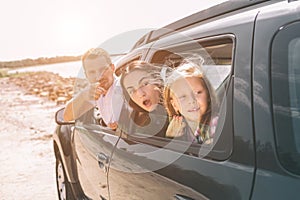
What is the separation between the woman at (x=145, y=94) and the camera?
2393 millimetres

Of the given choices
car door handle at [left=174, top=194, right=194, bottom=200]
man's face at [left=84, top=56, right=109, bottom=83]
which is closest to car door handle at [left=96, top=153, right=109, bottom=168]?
man's face at [left=84, top=56, right=109, bottom=83]

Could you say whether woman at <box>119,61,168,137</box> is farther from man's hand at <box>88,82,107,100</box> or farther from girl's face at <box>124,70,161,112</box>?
man's hand at <box>88,82,107,100</box>

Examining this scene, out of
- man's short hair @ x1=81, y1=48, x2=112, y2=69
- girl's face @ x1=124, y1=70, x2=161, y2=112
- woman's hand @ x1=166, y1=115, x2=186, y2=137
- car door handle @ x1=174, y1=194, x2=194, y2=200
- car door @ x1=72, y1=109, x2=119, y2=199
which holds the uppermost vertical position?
man's short hair @ x1=81, y1=48, x2=112, y2=69

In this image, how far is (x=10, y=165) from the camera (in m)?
7.06

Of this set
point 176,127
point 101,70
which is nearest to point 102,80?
point 101,70

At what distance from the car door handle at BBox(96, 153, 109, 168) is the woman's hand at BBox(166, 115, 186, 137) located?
70cm

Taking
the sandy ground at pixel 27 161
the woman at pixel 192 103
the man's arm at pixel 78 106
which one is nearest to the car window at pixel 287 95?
the woman at pixel 192 103

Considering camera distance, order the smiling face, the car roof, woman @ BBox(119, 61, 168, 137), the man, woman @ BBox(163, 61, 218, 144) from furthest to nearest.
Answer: the smiling face
the man
woman @ BBox(119, 61, 168, 137)
woman @ BBox(163, 61, 218, 144)
the car roof

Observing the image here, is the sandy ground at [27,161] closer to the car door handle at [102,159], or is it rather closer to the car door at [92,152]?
the car door at [92,152]

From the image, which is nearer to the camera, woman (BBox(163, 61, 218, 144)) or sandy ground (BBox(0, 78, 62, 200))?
woman (BBox(163, 61, 218, 144))

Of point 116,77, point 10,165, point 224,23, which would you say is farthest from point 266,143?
point 10,165

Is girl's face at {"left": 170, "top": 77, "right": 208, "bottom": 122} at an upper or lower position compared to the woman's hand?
upper

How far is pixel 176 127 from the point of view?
83.4 inches

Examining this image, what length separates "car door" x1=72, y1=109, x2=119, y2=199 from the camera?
2785 millimetres
